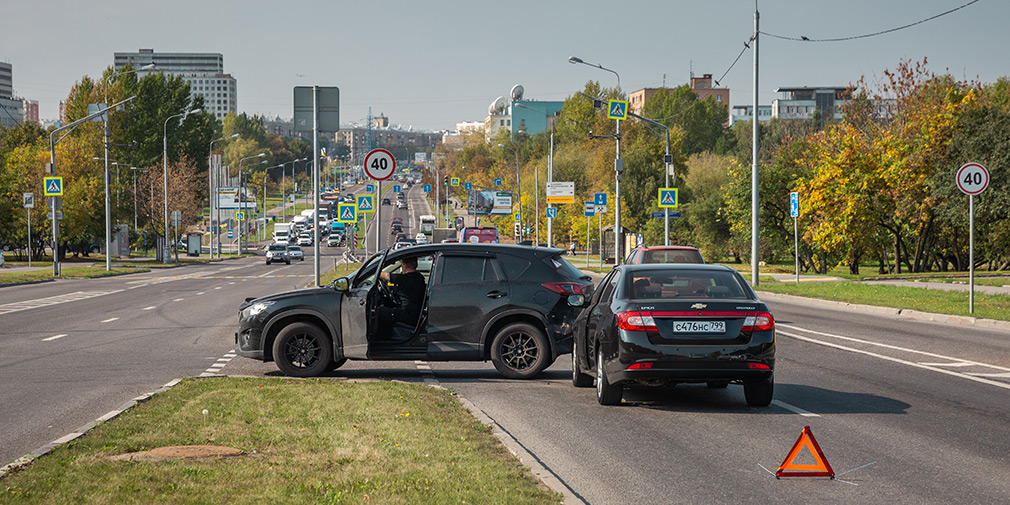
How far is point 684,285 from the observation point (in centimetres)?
1040

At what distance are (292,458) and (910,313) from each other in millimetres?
19933

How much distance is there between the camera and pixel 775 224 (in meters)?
60.3

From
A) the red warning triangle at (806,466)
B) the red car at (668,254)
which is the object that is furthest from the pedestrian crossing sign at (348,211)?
the red warning triangle at (806,466)

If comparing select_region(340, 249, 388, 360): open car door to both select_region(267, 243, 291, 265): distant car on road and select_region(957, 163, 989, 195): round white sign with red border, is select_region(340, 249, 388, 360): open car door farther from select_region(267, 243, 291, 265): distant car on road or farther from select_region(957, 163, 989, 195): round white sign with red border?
select_region(267, 243, 291, 265): distant car on road

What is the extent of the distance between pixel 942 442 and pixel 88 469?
6716 mm

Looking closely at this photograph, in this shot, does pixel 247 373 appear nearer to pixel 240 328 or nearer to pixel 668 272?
pixel 240 328

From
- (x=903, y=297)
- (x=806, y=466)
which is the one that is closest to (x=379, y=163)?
(x=806, y=466)

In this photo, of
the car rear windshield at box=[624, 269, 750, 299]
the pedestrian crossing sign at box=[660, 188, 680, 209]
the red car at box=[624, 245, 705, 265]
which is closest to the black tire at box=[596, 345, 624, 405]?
the car rear windshield at box=[624, 269, 750, 299]

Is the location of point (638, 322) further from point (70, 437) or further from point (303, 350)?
point (70, 437)

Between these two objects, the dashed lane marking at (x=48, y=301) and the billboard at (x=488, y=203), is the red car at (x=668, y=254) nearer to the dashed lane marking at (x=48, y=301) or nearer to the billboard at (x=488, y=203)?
the dashed lane marking at (x=48, y=301)

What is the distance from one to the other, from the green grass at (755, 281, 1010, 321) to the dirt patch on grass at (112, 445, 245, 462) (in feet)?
59.7

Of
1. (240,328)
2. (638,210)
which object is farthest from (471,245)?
(638,210)

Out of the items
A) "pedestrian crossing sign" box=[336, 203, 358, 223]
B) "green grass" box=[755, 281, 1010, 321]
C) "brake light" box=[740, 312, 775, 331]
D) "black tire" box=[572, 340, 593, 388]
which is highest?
"pedestrian crossing sign" box=[336, 203, 358, 223]

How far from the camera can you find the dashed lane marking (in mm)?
27094
